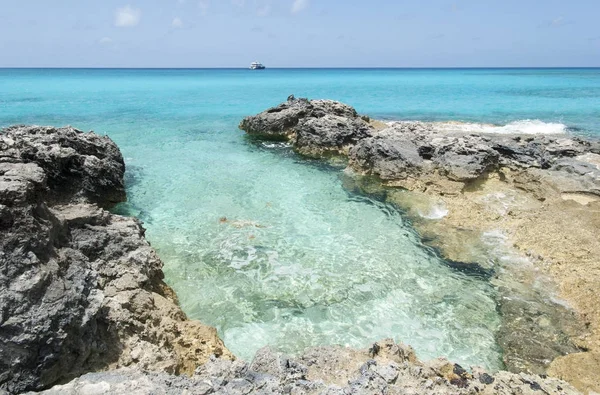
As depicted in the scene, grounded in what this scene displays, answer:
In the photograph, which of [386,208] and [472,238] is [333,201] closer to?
[386,208]

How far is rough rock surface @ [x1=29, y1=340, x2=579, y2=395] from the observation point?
358 cm

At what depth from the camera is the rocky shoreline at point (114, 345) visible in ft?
12.1

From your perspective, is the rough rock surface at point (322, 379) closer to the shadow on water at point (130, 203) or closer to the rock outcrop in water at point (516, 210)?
the rock outcrop in water at point (516, 210)

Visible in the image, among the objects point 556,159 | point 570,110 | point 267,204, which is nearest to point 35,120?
point 267,204

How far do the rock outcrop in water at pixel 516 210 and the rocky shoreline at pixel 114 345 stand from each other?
2.43 meters

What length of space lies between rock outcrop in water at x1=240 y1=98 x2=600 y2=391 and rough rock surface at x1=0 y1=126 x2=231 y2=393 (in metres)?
5.07

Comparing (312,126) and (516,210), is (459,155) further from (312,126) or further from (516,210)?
(312,126)

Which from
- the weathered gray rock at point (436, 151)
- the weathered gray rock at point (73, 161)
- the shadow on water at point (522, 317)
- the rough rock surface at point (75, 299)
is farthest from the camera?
the weathered gray rock at point (436, 151)

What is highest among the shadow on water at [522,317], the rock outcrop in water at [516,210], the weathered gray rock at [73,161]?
the weathered gray rock at [73,161]

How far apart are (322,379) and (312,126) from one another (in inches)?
581

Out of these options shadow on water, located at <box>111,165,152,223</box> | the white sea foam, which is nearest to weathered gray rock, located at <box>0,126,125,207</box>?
shadow on water, located at <box>111,165,152,223</box>

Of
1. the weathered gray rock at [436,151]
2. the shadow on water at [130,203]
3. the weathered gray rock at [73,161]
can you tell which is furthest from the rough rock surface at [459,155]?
the weathered gray rock at [73,161]

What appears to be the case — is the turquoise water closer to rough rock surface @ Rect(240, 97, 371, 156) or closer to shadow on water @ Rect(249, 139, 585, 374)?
shadow on water @ Rect(249, 139, 585, 374)

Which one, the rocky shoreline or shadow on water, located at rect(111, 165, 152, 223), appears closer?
the rocky shoreline
